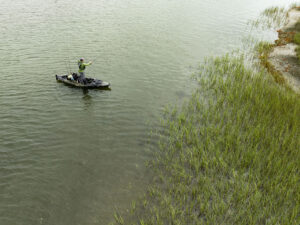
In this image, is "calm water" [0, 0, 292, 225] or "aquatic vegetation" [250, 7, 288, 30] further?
"aquatic vegetation" [250, 7, 288, 30]

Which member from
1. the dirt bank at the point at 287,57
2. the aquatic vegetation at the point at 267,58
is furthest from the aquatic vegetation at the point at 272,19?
the aquatic vegetation at the point at 267,58

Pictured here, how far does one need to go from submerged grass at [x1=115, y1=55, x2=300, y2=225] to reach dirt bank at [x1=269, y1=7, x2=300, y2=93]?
3.54 m

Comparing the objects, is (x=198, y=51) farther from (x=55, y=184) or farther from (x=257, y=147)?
(x=55, y=184)

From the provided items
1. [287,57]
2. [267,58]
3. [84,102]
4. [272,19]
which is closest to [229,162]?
[84,102]

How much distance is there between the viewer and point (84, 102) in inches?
559

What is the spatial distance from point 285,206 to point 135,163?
6499 mm

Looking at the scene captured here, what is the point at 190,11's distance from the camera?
3866 centimetres

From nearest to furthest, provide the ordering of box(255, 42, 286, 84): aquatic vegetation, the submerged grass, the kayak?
the submerged grass, the kayak, box(255, 42, 286, 84): aquatic vegetation

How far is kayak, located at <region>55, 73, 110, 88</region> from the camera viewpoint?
15.2 metres

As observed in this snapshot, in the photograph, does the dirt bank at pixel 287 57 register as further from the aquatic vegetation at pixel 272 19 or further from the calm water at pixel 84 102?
the calm water at pixel 84 102

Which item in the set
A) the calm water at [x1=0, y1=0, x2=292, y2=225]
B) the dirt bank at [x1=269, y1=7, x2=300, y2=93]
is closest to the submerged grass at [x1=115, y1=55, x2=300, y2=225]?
the calm water at [x1=0, y1=0, x2=292, y2=225]

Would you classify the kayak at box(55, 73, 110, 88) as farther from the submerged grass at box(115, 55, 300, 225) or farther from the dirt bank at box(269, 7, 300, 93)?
the dirt bank at box(269, 7, 300, 93)

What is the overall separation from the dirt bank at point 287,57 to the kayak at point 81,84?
15139 millimetres

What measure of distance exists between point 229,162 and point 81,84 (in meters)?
12.0
